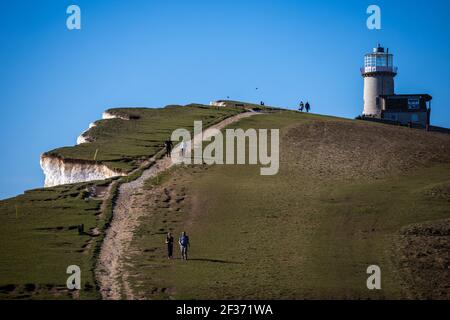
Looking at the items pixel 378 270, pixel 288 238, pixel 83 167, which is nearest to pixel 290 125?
pixel 83 167

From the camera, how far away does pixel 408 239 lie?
6706 centimetres

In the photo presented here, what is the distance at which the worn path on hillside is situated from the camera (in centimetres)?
5684

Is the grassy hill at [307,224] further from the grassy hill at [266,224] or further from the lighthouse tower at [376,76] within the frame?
the lighthouse tower at [376,76]

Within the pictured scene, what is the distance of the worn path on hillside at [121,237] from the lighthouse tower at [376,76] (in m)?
49.5

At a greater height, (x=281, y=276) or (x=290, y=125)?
(x=290, y=125)

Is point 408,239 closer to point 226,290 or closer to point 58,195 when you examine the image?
point 226,290

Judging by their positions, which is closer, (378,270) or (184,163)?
(378,270)

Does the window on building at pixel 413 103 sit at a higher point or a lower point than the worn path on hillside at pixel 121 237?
higher

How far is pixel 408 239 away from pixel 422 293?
1053 cm

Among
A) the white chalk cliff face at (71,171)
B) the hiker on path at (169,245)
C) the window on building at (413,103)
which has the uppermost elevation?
the window on building at (413,103)

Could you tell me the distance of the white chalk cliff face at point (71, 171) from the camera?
90062mm

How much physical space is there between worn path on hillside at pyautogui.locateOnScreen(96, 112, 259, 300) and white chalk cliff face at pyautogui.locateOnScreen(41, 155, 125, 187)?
13.4ft

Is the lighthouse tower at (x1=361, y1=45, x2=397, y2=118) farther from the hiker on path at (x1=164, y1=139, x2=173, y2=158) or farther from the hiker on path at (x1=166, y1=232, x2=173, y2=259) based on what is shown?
the hiker on path at (x1=166, y1=232, x2=173, y2=259)

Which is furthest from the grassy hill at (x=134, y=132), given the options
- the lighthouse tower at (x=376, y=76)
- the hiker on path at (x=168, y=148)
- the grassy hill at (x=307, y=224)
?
the lighthouse tower at (x=376, y=76)
